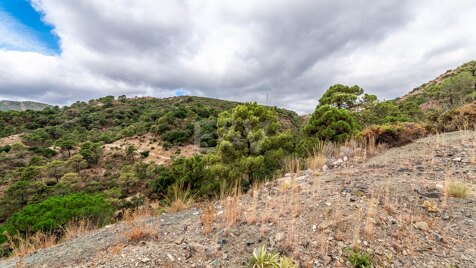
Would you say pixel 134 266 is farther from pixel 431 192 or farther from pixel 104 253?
pixel 431 192

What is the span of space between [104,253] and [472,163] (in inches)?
268

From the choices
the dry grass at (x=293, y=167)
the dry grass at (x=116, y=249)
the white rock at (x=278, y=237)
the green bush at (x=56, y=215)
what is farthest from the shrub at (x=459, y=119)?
the green bush at (x=56, y=215)

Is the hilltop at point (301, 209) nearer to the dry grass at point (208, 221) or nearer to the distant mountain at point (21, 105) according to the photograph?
the dry grass at point (208, 221)

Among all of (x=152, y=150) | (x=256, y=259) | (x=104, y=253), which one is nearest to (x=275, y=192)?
(x=256, y=259)

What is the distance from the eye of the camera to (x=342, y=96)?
18.0m

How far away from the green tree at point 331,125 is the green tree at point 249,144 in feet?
6.23

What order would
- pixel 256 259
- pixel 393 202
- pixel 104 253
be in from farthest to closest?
1. pixel 393 202
2. pixel 104 253
3. pixel 256 259

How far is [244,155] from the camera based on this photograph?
10805 mm

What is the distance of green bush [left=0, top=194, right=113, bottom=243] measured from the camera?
8016 millimetres

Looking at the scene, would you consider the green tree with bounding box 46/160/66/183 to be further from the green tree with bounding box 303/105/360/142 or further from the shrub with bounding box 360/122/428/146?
the shrub with bounding box 360/122/428/146

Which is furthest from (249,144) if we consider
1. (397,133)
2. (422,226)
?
(422,226)

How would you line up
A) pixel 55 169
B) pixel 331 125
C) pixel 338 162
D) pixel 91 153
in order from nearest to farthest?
1. pixel 338 162
2. pixel 331 125
3. pixel 55 169
4. pixel 91 153

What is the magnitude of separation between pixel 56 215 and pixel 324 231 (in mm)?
9526

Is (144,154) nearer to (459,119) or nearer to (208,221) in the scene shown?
(208,221)
